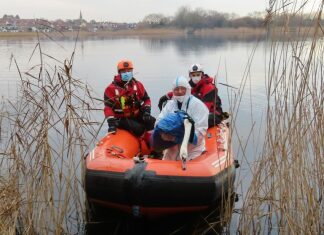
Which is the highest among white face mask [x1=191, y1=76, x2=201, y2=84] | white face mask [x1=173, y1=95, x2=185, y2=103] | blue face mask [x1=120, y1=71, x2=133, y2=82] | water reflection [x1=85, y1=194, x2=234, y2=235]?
blue face mask [x1=120, y1=71, x2=133, y2=82]

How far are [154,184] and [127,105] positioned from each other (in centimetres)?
172

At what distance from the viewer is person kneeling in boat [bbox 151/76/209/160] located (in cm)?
407

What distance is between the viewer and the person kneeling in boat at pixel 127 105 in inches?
202

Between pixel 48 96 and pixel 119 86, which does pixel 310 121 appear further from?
pixel 119 86

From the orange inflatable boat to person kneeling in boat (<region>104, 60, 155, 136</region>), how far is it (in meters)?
1.15

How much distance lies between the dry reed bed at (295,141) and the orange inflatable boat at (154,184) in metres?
0.42

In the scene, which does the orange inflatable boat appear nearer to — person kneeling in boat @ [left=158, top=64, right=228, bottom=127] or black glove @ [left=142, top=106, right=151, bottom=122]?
black glove @ [left=142, top=106, right=151, bottom=122]

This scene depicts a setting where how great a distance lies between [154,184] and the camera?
3.67 meters

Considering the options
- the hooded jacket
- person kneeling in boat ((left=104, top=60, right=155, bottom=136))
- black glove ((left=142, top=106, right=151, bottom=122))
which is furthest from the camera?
the hooded jacket

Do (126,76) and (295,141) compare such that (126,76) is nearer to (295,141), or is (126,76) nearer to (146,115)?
(146,115)

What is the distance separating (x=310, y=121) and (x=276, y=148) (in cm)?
32

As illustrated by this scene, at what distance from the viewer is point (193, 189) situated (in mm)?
3725

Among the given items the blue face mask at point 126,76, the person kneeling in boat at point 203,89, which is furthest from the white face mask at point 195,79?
the blue face mask at point 126,76

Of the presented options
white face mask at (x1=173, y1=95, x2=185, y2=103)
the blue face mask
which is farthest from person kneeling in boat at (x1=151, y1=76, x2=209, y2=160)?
the blue face mask
